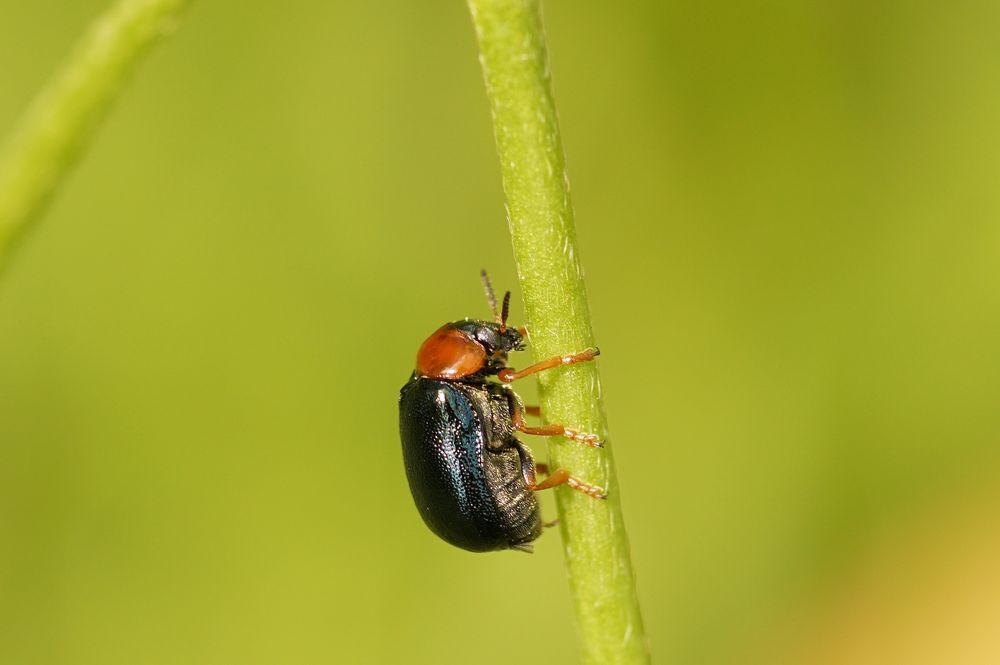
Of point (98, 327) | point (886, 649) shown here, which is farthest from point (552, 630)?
point (98, 327)

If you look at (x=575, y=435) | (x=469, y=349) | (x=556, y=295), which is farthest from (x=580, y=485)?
(x=469, y=349)

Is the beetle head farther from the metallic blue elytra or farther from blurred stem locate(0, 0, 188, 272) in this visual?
blurred stem locate(0, 0, 188, 272)

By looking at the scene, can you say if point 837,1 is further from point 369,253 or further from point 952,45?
point 369,253

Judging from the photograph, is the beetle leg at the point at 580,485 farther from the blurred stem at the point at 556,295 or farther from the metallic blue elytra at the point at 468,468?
the metallic blue elytra at the point at 468,468

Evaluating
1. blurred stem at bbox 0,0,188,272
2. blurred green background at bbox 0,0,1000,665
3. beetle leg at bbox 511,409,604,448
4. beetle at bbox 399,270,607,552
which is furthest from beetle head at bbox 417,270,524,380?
blurred stem at bbox 0,0,188,272

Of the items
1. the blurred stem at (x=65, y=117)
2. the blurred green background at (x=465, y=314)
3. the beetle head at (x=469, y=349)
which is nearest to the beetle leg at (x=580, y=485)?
the blurred stem at (x=65, y=117)

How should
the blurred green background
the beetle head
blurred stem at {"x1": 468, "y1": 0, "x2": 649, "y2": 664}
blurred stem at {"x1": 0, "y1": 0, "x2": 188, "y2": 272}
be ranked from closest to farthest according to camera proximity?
blurred stem at {"x1": 0, "y1": 0, "x2": 188, "y2": 272} → blurred stem at {"x1": 468, "y1": 0, "x2": 649, "y2": 664} → the beetle head → the blurred green background

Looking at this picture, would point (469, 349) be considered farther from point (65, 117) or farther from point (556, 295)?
point (65, 117)
